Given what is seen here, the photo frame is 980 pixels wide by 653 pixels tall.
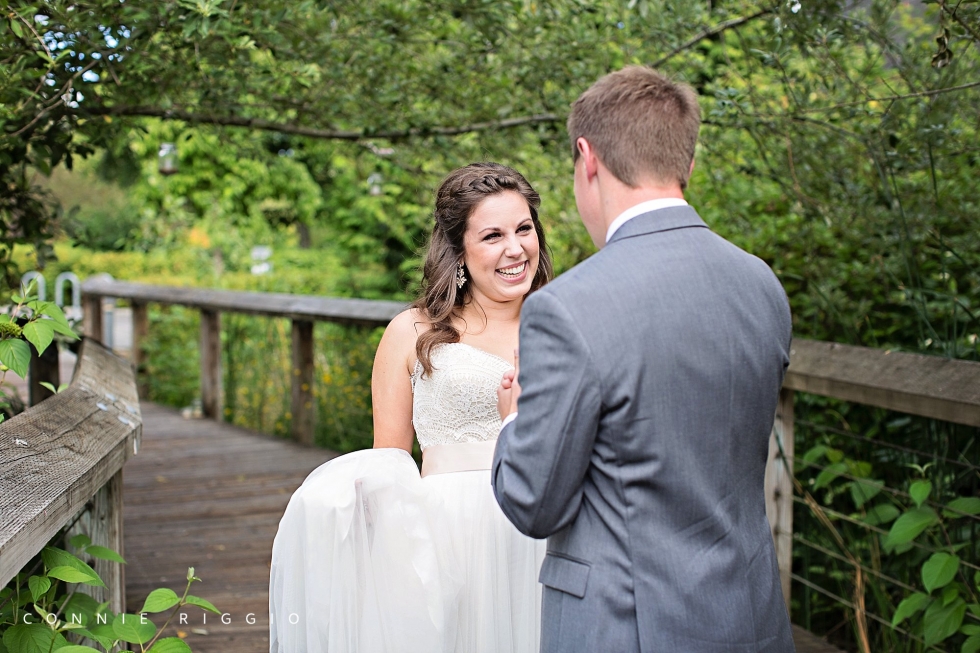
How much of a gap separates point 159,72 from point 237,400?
4709 millimetres

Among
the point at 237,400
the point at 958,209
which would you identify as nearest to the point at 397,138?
the point at 958,209

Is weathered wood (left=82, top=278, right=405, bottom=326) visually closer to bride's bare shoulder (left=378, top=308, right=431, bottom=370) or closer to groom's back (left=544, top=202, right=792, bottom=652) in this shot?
bride's bare shoulder (left=378, top=308, right=431, bottom=370)

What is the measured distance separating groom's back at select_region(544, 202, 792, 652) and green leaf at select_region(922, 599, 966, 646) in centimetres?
145

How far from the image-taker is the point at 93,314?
939cm

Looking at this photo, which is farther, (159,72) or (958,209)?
(958,209)

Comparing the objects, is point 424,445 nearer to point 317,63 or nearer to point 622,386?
point 622,386

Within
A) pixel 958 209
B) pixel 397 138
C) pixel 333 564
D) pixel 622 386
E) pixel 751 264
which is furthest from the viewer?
pixel 397 138

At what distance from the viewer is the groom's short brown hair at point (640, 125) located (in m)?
1.54

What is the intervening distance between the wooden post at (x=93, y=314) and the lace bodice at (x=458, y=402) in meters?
7.69

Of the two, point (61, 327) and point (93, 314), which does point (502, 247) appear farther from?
point (93, 314)

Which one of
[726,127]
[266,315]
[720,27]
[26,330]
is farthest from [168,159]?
[26,330]

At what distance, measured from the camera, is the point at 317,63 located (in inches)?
161

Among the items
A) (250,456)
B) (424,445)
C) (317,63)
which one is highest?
(317,63)

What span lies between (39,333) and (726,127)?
9.67ft
